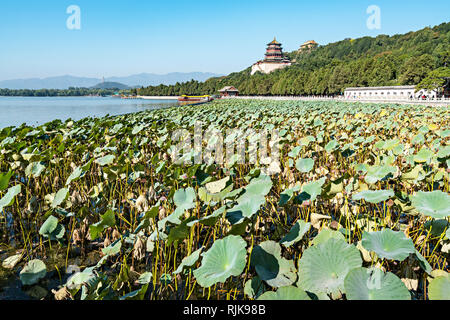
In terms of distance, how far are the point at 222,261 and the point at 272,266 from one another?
0.37 m

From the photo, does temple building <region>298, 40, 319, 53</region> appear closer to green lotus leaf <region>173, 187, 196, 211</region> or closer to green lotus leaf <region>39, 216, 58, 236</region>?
green lotus leaf <region>173, 187, 196, 211</region>

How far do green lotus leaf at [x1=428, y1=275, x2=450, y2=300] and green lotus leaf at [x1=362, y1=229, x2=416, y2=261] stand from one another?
17 centimetres

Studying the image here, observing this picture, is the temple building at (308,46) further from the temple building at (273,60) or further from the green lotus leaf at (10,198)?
the green lotus leaf at (10,198)

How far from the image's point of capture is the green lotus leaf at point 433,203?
1.96m

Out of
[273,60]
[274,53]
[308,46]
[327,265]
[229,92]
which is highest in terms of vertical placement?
[308,46]

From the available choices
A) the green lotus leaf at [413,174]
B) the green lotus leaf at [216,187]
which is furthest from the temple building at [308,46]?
the green lotus leaf at [216,187]

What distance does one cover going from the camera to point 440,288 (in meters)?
1.42

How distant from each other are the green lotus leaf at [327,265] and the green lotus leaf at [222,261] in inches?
13.7

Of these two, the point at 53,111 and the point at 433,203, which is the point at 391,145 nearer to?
the point at 433,203

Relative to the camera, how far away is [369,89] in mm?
44062

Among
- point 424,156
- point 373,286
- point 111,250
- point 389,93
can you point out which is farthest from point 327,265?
point 389,93

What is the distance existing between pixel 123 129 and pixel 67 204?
146 inches
